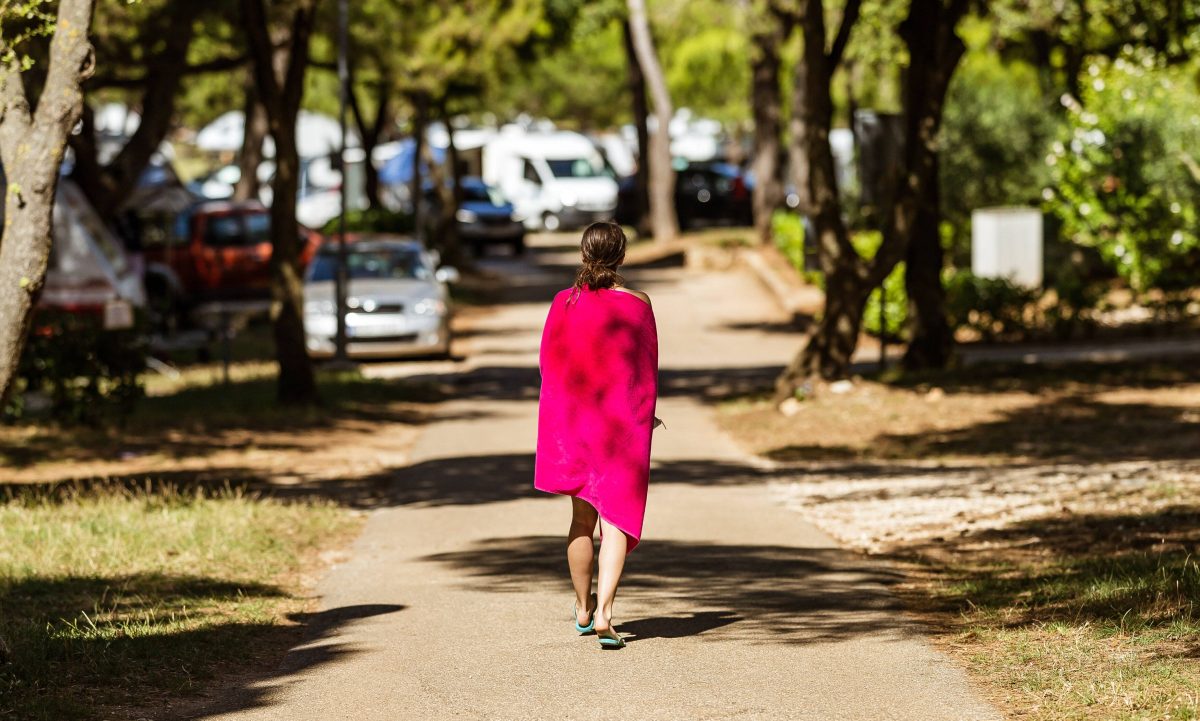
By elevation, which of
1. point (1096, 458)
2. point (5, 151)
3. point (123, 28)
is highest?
point (123, 28)

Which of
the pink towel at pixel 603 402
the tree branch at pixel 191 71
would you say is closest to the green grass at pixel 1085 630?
the pink towel at pixel 603 402

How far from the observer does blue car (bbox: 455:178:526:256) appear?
4184 cm

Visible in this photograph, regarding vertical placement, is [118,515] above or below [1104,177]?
below

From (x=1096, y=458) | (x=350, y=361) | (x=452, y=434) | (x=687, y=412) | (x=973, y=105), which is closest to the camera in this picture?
(x=1096, y=458)

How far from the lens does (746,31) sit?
33.2 meters

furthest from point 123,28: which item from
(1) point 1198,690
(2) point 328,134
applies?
(2) point 328,134

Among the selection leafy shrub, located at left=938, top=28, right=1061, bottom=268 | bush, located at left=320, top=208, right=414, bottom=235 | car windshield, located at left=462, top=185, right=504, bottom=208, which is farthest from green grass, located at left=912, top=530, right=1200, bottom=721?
car windshield, located at left=462, top=185, right=504, bottom=208

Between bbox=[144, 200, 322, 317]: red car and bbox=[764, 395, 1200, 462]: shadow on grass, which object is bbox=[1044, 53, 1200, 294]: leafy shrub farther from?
bbox=[144, 200, 322, 317]: red car

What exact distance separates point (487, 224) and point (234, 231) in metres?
14.4

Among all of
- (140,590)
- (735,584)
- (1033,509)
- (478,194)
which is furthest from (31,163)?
(478,194)

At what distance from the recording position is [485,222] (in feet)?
138

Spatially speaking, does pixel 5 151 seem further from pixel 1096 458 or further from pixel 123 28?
pixel 123 28

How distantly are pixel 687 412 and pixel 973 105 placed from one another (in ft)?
40.5

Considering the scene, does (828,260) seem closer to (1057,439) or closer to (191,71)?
(1057,439)
